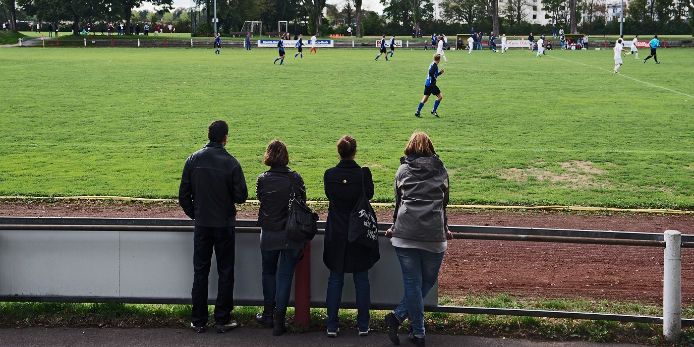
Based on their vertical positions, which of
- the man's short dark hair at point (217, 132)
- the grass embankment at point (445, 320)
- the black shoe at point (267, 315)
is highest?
the man's short dark hair at point (217, 132)

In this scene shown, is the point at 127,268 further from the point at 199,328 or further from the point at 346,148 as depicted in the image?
the point at 346,148

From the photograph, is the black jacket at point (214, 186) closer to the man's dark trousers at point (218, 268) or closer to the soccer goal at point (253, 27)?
the man's dark trousers at point (218, 268)

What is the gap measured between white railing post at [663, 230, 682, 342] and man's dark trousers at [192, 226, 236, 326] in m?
3.77

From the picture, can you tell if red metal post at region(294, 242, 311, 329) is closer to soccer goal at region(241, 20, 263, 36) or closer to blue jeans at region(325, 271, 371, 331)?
blue jeans at region(325, 271, 371, 331)

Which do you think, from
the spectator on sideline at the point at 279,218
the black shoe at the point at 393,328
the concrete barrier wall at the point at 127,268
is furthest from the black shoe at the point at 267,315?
the black shoe at the point at 393,328

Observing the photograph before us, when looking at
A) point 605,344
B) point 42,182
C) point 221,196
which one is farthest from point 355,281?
point 42,182

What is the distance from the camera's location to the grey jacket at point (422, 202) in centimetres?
807

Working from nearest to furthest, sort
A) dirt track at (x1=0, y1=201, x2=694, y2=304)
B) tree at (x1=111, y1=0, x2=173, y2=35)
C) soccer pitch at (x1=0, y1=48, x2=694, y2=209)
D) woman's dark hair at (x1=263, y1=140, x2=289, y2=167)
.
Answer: woman's dark hair at (x1=263, y1=140, x2=289, y2=167) < dirt track at (x1=0, y1=201, x2=694, y2=304) < soccer pitch at (x1=0, y1=48, x2=694, y2=209) < tree at (x1=111, y1=0, x2=173, y2=35)

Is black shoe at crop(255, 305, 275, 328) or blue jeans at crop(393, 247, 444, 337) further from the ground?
blue jeans at crop(393, 247, 444, 337)

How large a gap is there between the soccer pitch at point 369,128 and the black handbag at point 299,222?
7439 mm

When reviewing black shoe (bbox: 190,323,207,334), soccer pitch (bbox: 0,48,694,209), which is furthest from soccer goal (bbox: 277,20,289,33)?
black shoe (bbox: 190,323,207,334)

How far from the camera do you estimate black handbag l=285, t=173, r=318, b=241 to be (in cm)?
832

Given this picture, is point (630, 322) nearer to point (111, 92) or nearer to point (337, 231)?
point (337, 231)

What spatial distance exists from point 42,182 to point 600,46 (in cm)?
6735
